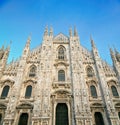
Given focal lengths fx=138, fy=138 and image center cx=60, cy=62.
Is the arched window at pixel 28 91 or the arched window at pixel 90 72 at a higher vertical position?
the arched window at pixel 90 72

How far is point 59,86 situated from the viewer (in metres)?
20.3

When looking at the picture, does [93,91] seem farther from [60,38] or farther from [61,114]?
[60,38]

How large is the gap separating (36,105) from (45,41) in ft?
39.1

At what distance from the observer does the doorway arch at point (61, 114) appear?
17.5 m

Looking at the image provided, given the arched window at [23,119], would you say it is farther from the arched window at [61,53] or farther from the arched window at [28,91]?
the arched window at [61,53]

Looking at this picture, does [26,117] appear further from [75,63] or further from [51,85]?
[75,63]

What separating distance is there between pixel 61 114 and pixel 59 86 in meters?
3.94

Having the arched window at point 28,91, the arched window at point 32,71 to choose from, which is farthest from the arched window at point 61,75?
the arched window at point 28,91

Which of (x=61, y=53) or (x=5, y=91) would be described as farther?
(x=61, y=53)

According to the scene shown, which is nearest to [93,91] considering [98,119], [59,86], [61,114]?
[98,119]

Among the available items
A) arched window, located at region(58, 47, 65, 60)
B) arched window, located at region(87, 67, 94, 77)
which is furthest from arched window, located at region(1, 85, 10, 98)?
arched window, located at region(87, 67, 94, 77)

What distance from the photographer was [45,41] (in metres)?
25.1

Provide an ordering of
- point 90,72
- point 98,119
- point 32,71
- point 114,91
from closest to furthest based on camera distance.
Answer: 1. point 98,119
2. point 114,91
3. point 32,71
4. point 90,72

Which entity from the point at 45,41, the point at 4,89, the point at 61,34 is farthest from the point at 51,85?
the point at 61,34
